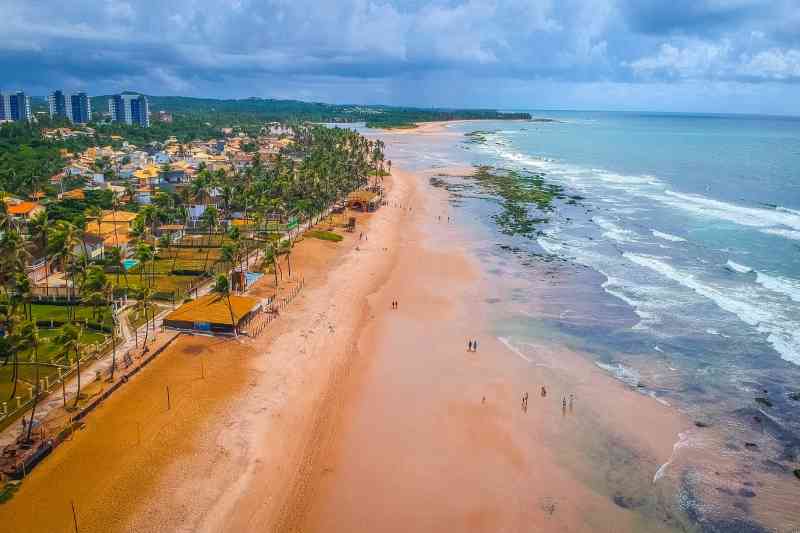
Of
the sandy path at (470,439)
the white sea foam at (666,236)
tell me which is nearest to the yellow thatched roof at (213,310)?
the sandy path at (470,439)

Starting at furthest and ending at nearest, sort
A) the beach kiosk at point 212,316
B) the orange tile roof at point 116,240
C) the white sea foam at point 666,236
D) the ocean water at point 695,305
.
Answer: the white sea foam at point 666,236 < the orange tile roof at point 116,240 < the beach kiosk at point 212,316 < the ocean water at point 695,305

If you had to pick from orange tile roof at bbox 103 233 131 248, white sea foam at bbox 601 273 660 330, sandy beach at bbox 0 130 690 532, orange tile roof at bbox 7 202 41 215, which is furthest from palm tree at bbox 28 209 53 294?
white sea foam at bbox 601 273 660 330

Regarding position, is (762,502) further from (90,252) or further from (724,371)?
(90,252)

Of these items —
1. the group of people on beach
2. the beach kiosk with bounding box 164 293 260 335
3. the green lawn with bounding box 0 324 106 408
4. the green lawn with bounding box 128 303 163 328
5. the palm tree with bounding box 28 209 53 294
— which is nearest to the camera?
the green lawn with bounding box 0 324 106 408

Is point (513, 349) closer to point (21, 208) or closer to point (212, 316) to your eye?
point (212, 316)

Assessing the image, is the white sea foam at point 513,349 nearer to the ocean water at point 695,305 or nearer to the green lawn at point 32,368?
the ocean water at point 695,305

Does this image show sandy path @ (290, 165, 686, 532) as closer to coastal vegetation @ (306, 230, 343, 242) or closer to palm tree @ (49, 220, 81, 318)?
palm tree @ (49, 220, 81, 318)

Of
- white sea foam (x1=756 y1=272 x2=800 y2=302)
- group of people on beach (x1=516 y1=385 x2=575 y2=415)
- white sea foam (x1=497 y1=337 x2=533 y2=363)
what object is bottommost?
group of people on beach (x1=516 y1=385 x2=575 y2=415)
